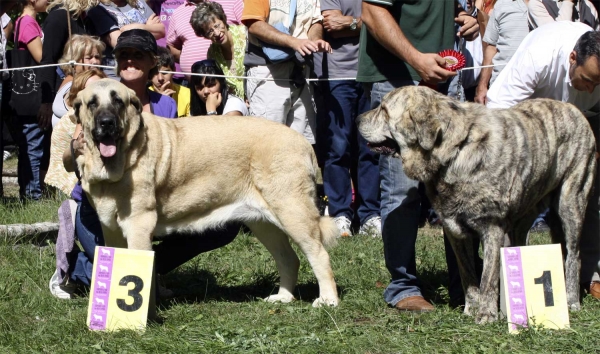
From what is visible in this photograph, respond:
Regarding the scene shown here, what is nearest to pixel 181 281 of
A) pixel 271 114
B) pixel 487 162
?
pixel 271 114

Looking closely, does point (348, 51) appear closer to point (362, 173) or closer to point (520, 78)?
point (362, 173)

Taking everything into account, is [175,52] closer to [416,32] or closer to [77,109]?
[77,109]

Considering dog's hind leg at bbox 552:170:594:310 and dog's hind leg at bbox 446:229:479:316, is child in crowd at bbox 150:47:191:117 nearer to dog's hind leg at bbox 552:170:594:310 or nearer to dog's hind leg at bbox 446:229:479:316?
dog's hind leg at bbox 446:229:479:316

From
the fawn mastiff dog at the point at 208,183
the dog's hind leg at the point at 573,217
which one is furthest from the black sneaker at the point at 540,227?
the fawn mastiff dog at the point at 208,183

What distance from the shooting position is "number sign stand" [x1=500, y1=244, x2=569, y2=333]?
4.62 meters

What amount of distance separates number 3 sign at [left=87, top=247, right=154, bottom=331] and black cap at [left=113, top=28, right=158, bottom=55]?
1.61 metres

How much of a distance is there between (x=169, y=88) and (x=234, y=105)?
77 centimetres

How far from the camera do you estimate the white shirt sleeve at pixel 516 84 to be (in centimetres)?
519

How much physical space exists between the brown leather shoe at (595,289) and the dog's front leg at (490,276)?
1.20 meters

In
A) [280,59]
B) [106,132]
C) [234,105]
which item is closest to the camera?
[106,132]

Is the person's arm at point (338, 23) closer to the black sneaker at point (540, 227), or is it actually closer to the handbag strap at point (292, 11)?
the handbag strap at point (292, 11)

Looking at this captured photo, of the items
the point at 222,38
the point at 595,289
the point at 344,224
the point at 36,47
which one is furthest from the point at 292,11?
the point at 595,289

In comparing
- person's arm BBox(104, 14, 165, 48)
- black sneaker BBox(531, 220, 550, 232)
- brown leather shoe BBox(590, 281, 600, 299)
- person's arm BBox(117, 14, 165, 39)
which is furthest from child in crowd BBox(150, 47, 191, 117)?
brown leather shoe BBox(590, 281, 600, 299)

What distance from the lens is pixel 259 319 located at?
5109mm
